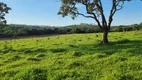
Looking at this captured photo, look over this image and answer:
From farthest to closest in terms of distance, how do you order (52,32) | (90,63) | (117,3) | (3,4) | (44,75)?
(52,32)
(3,4)
(117,3)
(90,63)
(44,75)

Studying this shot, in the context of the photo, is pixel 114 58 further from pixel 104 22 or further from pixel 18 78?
pixel 104 22

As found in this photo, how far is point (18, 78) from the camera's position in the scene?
1368cm

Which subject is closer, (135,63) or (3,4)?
(135,63)

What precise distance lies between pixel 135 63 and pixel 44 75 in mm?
5691

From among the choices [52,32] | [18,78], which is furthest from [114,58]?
[52,32]

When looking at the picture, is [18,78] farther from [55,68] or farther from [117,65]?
[117,65]

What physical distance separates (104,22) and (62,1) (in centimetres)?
597

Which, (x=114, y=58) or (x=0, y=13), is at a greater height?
(x=0, y=13)

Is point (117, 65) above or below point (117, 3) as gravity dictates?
below

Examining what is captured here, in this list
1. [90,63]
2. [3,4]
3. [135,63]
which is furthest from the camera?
[3,4]

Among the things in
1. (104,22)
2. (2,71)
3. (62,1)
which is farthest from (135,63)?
(62,1)

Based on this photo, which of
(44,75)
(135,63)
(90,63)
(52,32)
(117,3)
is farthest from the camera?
(52,32)

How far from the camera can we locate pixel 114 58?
16.7 metres

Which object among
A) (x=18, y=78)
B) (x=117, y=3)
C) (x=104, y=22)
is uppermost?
(x=117, y=3)
